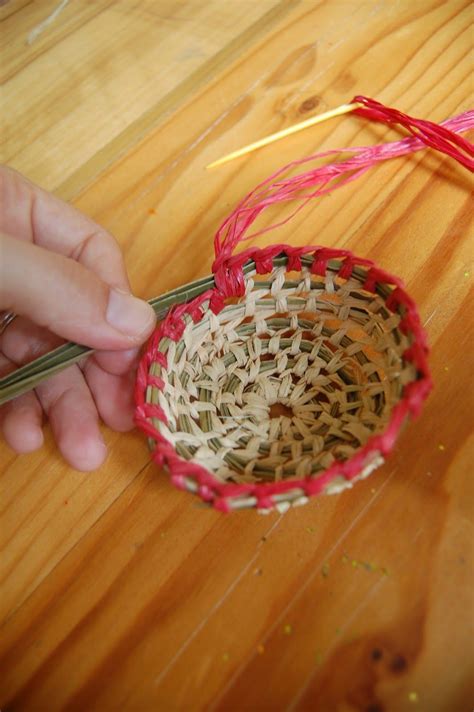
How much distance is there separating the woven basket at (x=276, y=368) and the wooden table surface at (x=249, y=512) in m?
0.06

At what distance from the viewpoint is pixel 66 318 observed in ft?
1.89

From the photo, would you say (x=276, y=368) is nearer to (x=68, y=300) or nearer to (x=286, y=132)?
(x=68, y=300)

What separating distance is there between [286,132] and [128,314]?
39cm

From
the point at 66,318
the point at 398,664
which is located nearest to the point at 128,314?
the point at 66,318

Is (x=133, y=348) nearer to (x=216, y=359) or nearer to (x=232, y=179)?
(x=216, y=359)

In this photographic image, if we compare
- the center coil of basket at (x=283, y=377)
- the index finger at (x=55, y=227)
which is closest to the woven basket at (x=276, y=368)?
the center coil of basket at (x=283, y=377)

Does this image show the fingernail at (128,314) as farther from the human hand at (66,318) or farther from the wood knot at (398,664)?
the wood knot at (398,664)

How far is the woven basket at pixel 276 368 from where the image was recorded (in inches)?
21.9

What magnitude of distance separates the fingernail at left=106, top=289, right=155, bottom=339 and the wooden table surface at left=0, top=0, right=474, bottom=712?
0.12m

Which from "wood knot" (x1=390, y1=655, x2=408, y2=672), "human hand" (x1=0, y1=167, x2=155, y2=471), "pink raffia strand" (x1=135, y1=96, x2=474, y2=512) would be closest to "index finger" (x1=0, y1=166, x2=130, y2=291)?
"human hand" (x1=0, y1=167, x2=155, y2=471)

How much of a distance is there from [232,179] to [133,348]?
284 millimetres

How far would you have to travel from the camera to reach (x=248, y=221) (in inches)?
28.1

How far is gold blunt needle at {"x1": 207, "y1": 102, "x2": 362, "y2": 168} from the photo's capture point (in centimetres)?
85

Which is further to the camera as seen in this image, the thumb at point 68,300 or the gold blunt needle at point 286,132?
the gold blunt needle at point 286,132
